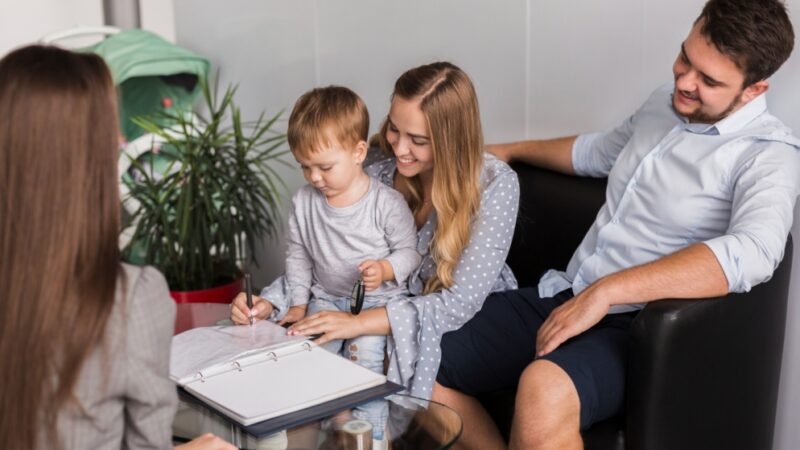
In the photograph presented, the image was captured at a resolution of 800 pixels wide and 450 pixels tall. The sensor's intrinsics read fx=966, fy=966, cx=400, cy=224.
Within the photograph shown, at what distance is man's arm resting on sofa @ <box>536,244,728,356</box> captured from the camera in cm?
189

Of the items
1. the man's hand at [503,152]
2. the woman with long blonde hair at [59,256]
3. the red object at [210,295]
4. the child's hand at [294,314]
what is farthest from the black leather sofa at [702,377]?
the red object at [210,295]

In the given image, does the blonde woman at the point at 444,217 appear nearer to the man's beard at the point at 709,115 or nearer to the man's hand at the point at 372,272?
the man's hand at the point at 372,272

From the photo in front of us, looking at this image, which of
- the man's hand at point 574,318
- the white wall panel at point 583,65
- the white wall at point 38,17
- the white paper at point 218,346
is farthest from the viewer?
the white wall at point 38,17

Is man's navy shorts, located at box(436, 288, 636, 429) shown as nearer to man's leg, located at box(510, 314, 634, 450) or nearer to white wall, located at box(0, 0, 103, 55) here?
man's leg, located at box(510, 314, 634, 450)

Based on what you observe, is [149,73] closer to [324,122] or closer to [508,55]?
[508,55]

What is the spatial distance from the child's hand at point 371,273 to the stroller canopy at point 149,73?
1.84 meters

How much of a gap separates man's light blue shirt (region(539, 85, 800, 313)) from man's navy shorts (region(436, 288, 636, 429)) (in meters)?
0.08

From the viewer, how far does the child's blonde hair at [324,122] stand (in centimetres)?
215

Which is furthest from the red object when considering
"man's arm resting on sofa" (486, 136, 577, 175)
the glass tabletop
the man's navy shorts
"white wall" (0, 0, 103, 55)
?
"white wall" (0, 0, 103, 55)

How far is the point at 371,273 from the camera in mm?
2176

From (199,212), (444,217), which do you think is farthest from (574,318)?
(199,212)

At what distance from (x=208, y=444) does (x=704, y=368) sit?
100cm

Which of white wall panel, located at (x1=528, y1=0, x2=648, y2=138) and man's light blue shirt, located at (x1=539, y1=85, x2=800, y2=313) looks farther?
white wall panel, located at (x1=528, y1=0, x2=648, y2=138)

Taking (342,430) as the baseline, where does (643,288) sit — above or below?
above
